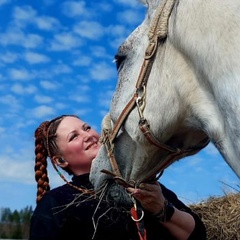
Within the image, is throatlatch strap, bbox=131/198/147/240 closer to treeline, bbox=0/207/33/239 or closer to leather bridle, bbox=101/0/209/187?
leather bridle, bbox=101/0/209/187

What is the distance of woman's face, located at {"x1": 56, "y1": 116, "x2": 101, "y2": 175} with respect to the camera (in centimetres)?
367

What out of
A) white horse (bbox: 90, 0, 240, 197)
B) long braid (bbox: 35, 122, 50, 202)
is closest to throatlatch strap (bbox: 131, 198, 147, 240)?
white horse (bbox: 90, 0, 240, 197)

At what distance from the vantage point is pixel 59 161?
3.81 m

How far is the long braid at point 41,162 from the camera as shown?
3801 millimetres

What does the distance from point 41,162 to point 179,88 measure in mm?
1708

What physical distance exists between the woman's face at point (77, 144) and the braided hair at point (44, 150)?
57mm

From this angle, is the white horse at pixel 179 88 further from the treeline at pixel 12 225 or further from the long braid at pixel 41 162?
the treeline at pixel 12 225

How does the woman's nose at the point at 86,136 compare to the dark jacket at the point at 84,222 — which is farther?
the woman's nose at the point at 86,136

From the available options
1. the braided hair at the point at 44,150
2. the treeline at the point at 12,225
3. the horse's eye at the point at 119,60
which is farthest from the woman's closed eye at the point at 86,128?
the treeline at the point at 12,225

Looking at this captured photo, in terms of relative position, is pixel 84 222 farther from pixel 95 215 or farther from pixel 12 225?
pixel 12 225

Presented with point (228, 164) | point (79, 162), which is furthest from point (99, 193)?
point (228, 164)

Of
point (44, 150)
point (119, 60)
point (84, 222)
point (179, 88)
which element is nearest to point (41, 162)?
point (44, 150)

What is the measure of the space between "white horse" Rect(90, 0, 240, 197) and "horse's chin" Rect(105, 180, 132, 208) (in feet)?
0.52

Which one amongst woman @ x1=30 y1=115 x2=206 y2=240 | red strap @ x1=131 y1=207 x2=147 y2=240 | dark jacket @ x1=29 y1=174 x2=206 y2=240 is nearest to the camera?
red strap @ x1=131 y1=207 x2=147 y2=240
